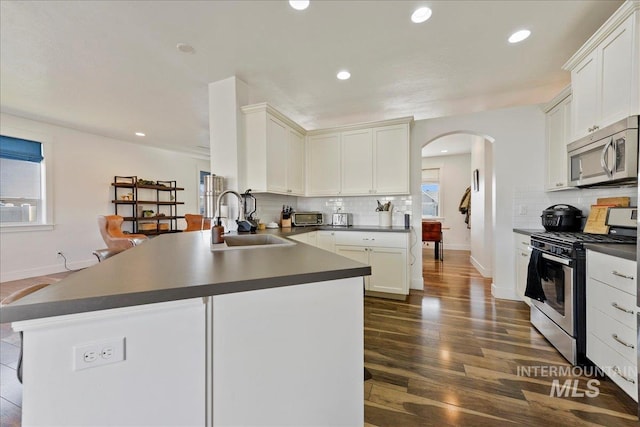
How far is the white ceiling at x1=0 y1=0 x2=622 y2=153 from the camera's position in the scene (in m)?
1.98

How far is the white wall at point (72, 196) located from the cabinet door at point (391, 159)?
217 inches

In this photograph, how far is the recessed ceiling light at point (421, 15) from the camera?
1.98 m

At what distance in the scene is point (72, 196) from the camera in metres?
4.78

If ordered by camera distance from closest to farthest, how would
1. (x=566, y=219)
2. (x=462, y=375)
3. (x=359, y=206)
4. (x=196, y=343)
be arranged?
(x=196, y=343) → (x=462, y=375) → (x=566, y=219) → (x=359, y=206)

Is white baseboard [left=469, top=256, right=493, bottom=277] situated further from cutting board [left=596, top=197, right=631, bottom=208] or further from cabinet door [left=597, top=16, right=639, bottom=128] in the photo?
cabinet door [left=597, top=16, right=639, bottom=128]

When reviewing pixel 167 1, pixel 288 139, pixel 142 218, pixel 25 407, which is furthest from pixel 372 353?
pixel 142 218

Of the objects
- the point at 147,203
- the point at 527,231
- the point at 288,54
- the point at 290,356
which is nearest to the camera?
the point at 290,356

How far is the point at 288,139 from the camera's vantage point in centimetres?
355

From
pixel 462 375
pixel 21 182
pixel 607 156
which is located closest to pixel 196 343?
pixel 462 375

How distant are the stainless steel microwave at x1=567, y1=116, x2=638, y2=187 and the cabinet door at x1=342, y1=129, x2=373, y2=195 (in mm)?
2158

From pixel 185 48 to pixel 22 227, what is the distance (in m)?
4.39

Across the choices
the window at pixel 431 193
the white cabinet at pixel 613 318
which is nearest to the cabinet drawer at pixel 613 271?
the white cabinet at pixel 613 318

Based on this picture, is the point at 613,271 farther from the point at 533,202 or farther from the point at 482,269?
the point at 482,269

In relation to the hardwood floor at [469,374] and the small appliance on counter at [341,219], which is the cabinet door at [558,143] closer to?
the hardwood floor at [469,374]
